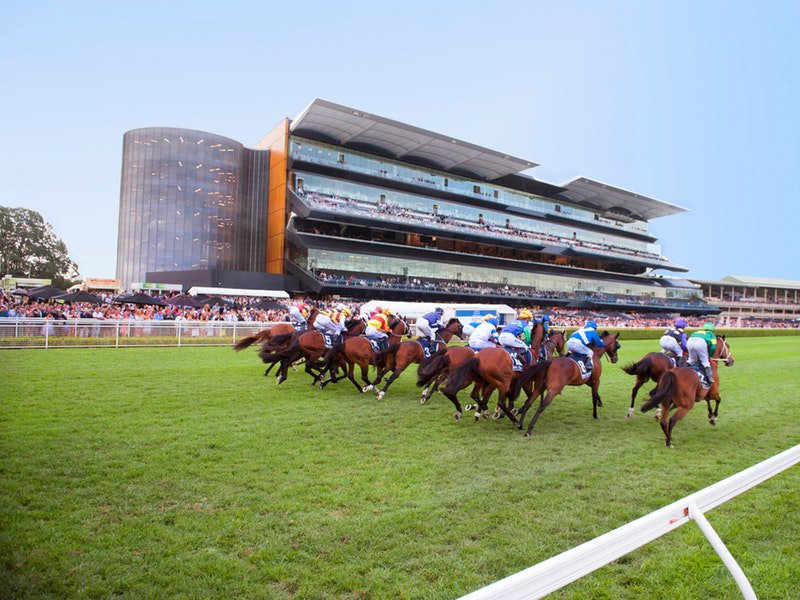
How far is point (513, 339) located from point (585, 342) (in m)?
1.02

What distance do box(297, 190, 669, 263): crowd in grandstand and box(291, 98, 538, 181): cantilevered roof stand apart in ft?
16.1

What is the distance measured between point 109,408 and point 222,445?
2652 millimetres

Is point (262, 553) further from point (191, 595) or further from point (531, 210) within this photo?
point (531, 210)

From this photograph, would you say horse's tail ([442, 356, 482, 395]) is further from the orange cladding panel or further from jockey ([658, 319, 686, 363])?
the orange cladding panel

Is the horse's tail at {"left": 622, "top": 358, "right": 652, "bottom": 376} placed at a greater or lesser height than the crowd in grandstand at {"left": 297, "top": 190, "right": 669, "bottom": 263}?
lesser

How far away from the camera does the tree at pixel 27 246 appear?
110 feet

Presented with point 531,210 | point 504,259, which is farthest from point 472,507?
point 531,210

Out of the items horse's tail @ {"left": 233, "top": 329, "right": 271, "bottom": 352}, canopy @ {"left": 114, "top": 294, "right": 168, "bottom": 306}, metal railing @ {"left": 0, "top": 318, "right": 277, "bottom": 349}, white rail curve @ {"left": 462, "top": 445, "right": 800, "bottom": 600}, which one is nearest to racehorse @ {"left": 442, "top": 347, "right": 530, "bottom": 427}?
white rail curve @ {"left": 462, "top": 445, "right": 800, "bottom": 600}

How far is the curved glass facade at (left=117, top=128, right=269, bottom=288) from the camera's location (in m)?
42.4

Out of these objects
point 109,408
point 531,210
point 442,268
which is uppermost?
point 531,210

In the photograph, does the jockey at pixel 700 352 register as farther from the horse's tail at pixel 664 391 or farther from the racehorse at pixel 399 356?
the racehorse at pixel 399 356

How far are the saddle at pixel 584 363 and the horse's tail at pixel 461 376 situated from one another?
144 centimetres

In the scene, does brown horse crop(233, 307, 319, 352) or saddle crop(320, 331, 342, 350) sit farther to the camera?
brown horse crop(233, 307, 319, 352)

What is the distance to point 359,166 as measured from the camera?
42.8 m
